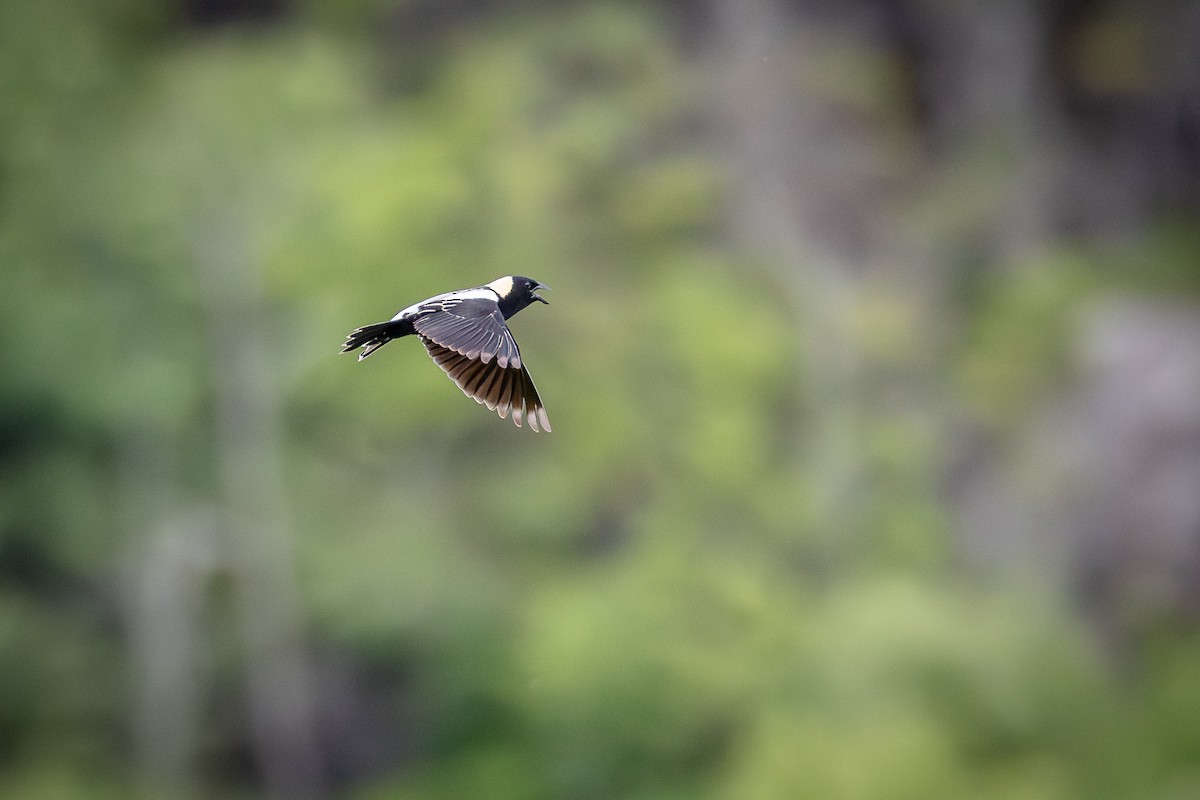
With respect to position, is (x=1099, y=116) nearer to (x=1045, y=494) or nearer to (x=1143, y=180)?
(x=1143, y=180)

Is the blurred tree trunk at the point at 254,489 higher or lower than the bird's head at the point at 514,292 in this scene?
higher

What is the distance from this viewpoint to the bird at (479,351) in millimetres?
3025

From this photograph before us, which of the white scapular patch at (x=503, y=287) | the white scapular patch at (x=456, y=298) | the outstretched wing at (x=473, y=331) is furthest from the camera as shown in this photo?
the white scapular patch at (x=503, y=287)

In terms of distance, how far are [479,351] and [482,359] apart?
0.02 metres

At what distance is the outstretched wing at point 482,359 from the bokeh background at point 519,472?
4695 mm

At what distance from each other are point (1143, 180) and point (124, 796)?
32.0 feet

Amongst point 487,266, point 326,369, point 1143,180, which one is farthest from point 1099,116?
point 326,369

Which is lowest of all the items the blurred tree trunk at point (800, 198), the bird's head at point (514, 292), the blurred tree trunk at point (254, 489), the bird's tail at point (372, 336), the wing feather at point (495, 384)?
the wing feather at point (495, 384)

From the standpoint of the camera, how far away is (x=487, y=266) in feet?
30.0

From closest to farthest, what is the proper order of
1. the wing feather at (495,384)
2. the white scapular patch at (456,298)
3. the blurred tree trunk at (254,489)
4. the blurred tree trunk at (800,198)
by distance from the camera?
the wing feather at (495,384), the white scapular patch at (456,298), the blurred tree trunk at (254,489), the blurred tree trunk at (800,198)

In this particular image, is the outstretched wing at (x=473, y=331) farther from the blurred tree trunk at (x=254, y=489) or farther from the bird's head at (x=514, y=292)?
the blurred tree trunk at (x=254, y=489)

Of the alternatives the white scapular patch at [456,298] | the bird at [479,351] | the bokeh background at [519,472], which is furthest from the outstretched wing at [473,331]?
the bokeh background at [519,472]

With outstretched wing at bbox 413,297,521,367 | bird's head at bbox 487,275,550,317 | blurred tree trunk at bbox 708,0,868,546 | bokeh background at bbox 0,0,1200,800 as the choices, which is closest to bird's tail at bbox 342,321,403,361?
outstretched wing at bbox 413,297,521,367

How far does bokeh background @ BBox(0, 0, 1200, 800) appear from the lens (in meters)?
8.47
